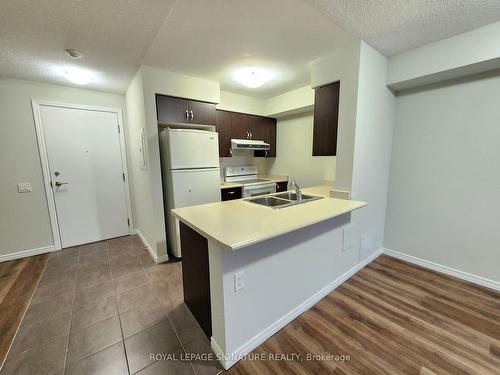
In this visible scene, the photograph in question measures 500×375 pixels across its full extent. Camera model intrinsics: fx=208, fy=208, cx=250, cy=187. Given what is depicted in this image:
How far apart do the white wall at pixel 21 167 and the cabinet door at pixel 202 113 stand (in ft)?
6.26

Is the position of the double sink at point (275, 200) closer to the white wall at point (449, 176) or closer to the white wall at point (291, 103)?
the white wall at point (449, 176)

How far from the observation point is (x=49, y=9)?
60.3 inches

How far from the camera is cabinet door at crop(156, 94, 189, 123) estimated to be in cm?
265

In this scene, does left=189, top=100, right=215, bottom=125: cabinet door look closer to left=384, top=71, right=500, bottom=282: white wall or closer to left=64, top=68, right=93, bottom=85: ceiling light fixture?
left=64, top=68, right=93, bottom=85: ceiling light fixture

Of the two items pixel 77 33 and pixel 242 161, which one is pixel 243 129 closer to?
pixel 242 161

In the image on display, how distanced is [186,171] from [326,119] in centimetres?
185

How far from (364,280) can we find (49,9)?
3722 mm

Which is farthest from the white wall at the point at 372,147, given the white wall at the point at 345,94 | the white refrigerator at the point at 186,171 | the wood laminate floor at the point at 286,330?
the white refrigerator at the point at 186,171

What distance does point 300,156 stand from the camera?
150 inches

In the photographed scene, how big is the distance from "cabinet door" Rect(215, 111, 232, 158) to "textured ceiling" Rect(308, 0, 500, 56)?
209 centimetres

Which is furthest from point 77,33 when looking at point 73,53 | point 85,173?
point 85,173

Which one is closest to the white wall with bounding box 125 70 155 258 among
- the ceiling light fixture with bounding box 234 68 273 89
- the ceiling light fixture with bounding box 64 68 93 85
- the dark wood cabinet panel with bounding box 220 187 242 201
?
the ceiling light fixture with bounding box 64 68 93 85

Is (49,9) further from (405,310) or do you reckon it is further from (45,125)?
(405,310)

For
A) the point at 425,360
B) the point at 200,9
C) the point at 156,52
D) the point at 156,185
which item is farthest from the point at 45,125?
the point at 425,360
